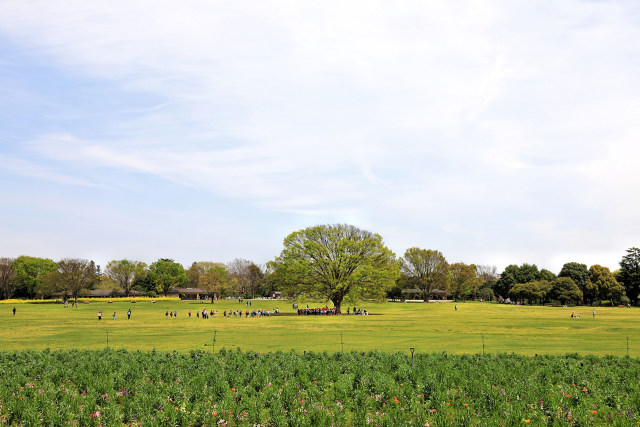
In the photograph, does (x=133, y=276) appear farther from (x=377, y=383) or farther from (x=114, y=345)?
(x=377, y=383)

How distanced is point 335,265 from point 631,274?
88115mm

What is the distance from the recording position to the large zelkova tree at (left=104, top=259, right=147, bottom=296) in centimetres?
16450

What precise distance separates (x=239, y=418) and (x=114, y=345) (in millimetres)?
27548

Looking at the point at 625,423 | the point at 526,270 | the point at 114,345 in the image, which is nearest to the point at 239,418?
the point at 625,423

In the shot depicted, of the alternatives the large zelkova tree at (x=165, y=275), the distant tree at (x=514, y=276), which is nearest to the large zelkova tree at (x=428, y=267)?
the distant tree at (x=514, y=276)

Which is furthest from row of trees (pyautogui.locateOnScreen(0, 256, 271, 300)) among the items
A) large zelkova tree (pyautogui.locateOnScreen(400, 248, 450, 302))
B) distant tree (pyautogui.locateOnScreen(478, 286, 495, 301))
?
distant tree (pyautogui.locateOnScreen(478, 286, 495, 301))

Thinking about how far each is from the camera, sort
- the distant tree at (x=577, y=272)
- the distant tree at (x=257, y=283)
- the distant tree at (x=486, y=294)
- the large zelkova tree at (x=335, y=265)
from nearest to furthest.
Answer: the large zelkova tree at (x=335, y=265), the distant tree at (x=577, y=272), the distant tree at (x=486, y=294), the distant tree at (x=257, y=283)

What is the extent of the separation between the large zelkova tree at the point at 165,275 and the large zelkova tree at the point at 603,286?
12427 centimetres

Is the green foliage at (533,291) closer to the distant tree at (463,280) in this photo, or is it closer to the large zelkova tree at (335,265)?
the distant tree at (463,280)


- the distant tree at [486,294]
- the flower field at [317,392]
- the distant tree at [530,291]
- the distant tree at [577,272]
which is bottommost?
the distant tree at [486,294]

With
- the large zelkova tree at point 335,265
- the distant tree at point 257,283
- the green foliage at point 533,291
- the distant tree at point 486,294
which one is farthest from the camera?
the distant tree at point 257,283

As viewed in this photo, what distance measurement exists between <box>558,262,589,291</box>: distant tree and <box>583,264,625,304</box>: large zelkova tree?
14.1 ft

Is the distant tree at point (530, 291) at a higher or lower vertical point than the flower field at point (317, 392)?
lower

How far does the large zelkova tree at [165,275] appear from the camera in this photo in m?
157
